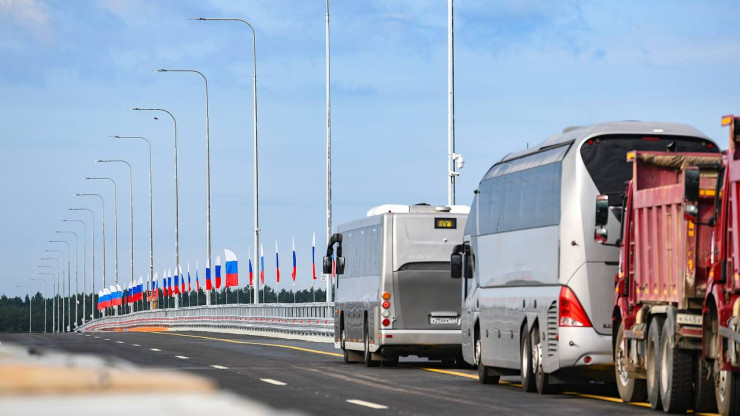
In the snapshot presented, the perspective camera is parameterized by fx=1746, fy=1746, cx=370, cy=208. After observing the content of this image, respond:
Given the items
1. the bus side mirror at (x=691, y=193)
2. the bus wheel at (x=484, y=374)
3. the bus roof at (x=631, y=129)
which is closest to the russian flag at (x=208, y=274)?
the bus wheel at (x=484, y=374)

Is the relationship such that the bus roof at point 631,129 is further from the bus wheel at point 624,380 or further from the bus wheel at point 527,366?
the bus wheel at point 527,366

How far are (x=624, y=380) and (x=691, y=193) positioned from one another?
3.65 metres

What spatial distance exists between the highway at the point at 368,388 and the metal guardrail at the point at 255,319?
1401 cm

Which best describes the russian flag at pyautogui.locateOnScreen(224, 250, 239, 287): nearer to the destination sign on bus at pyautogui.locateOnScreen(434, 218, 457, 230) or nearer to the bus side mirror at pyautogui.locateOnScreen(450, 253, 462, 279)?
the destination sign on bus at pyautogui.locateOnScreen(434, 218, 457, 230)

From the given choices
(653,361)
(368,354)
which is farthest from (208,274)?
(653,361)

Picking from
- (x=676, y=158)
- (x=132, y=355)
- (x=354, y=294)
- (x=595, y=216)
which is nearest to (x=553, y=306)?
(x=595, y=216)

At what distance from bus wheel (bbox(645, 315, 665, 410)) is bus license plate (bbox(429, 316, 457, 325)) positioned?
12280mm

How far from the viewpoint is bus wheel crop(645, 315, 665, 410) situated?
1936 centimetres

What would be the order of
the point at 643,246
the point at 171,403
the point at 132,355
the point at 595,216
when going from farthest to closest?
1. the point at 132,355
2. the point at 595,216
3. the point at 643,246
4. the point at 171,403

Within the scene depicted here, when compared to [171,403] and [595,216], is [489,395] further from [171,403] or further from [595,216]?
[171,403]

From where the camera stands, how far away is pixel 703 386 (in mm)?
18484

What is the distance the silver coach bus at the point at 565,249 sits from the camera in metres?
21.8

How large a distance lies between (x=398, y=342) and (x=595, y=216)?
11.0m

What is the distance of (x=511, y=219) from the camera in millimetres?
24547
